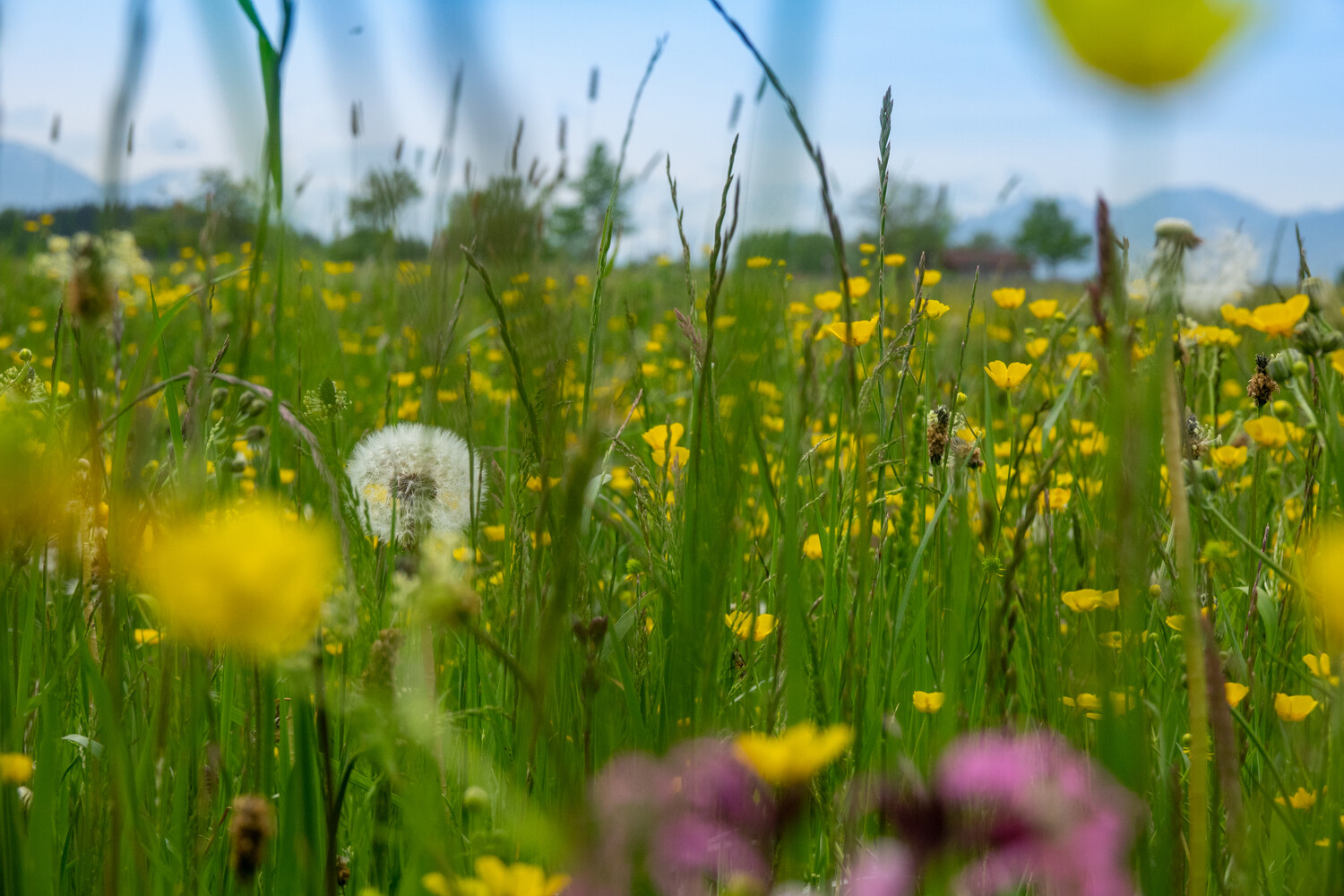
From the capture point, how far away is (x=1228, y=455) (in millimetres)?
1352

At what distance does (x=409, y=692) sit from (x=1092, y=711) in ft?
2.38

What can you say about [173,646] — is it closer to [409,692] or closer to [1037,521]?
[409,692]

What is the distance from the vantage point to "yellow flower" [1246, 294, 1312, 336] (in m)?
0.98

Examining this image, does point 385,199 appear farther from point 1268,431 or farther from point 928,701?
point 1268,431

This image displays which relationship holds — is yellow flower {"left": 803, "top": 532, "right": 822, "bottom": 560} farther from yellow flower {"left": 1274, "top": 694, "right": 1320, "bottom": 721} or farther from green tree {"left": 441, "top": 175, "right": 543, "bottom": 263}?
green tree {"left": 441, "top": 175, "right": 543, "bottom": 263}

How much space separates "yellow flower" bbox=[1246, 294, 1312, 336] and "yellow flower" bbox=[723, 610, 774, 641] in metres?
0.67

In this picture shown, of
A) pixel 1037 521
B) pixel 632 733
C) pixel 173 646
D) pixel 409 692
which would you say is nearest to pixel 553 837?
pixel 409 692

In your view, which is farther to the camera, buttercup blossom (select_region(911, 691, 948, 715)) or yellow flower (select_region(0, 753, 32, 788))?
buttercup blossom (select_region(911, 691, 948, 715))

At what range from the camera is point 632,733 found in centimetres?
84

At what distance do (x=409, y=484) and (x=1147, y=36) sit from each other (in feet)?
4.02

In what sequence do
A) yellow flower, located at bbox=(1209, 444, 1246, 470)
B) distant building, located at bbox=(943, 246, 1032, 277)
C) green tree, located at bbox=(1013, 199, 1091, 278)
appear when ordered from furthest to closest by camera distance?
green tree, located at bbox=(1013, 199, 1091, 278)
distant building, located at bbox=(943, 246, 1032, 277)
yellow flower, located at bbox=(1209, 444, 1246, 470)

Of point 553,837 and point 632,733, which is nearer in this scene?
point 553,837

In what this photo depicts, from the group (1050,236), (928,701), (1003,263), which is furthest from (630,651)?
(1050,236)

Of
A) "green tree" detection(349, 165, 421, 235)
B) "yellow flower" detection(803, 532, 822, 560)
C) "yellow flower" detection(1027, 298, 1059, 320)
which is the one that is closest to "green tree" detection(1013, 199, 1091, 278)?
"yellow flower" detection(1027, 298, 1059, 320)
